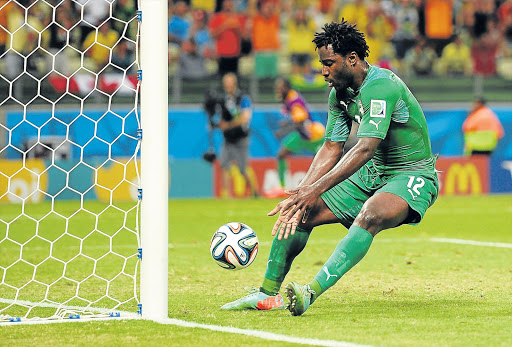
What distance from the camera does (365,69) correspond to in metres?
5.57

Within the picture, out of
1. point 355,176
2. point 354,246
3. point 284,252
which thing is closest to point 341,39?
point 355,176

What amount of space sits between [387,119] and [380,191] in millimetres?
493

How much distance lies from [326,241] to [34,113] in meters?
8.02

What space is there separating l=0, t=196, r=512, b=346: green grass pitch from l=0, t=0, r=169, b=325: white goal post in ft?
0.94

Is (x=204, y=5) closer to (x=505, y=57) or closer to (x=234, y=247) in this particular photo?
(x=505, y=57)

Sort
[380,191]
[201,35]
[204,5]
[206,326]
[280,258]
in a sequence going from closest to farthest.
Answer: [206,326], [380,191], [280,258], [201,35], [204,5]

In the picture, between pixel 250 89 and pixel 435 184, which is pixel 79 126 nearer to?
pixel 250 89

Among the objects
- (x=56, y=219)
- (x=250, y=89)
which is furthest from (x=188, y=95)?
(x=56, y=219)

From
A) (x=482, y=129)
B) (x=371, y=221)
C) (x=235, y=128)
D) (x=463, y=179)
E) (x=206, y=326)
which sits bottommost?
(x=463, y=179)

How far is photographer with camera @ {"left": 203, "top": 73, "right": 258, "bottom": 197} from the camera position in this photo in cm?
1562

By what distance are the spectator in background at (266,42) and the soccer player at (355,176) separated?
1283 centimetres

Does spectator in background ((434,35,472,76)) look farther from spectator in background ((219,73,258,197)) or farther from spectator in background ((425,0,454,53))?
spectator in background ((219,73,258,197))

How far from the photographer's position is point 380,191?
18.2ft

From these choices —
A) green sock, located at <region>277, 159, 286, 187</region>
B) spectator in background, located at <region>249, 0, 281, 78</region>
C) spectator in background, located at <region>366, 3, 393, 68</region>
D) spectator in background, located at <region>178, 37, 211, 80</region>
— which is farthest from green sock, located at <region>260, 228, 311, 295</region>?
spectator in background, located at <region>366, 3, 393, 68</region>
